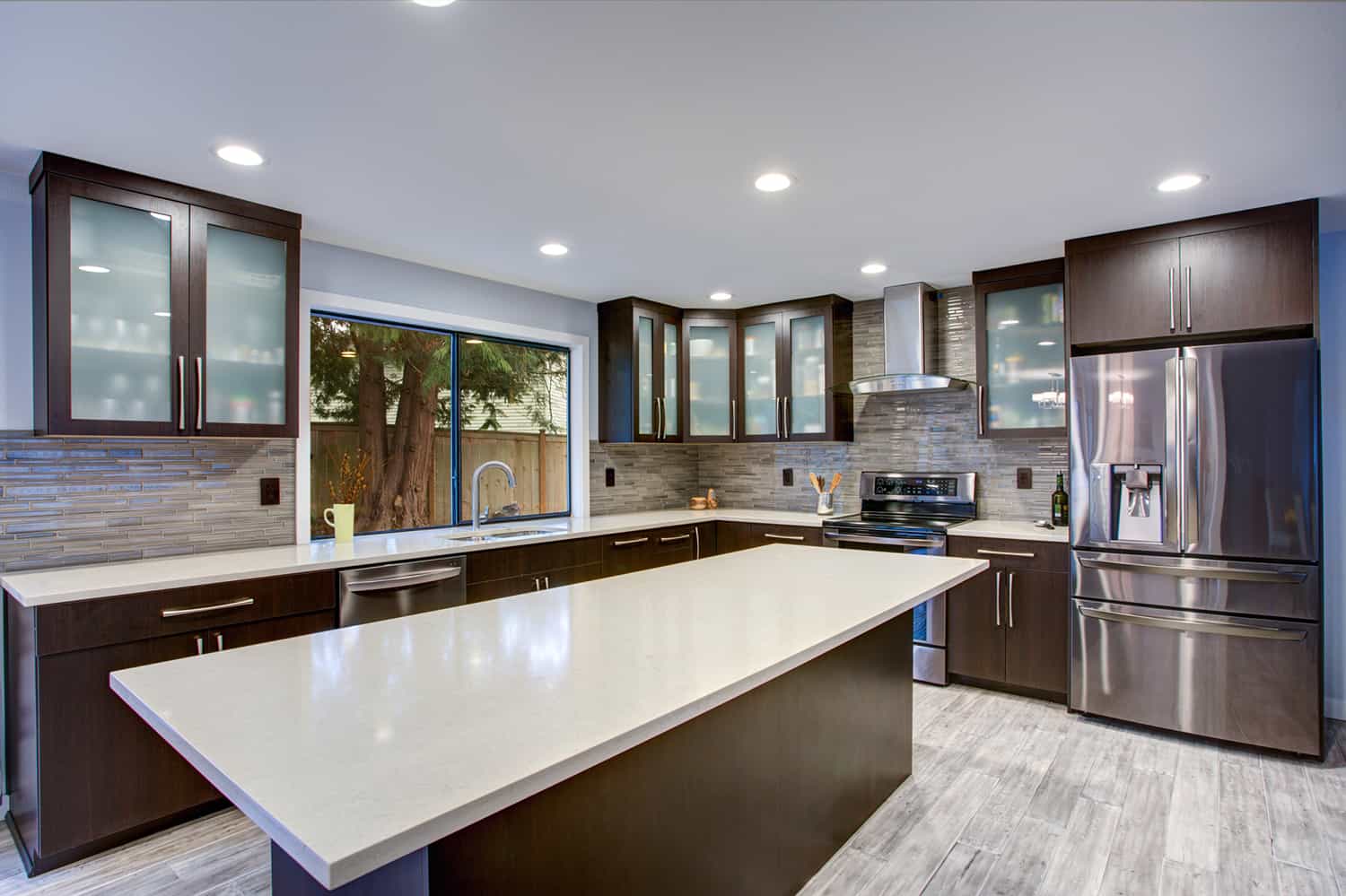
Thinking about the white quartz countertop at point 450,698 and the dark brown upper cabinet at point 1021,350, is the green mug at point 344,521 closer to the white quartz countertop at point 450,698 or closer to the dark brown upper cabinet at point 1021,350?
the white quartz countertop at point 450,698

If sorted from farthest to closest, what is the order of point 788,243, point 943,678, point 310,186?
1. point 943,678
2. point 788,243
3. point 310,186

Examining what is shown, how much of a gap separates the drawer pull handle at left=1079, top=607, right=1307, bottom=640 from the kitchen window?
311 cm

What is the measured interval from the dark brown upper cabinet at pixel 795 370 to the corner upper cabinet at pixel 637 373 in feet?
1.59

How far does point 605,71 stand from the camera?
184cm

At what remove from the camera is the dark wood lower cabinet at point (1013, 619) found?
3.48 m

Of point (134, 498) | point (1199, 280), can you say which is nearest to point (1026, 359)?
point (1199, 280)

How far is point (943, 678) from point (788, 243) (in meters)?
2.44

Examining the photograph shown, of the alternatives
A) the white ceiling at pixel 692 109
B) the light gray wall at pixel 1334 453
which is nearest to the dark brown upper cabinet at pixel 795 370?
the white ceiling at pixel 692 109

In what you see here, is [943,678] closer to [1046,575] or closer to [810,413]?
[1046,575]

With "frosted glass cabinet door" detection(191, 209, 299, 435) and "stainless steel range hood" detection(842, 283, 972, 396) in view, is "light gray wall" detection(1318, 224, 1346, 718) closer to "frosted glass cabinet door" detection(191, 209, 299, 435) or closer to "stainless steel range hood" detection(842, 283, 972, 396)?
"stainless steel range hood" detection(842, 283, 972, 396)

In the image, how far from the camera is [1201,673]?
9.93ft

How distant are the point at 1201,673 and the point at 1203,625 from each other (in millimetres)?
207

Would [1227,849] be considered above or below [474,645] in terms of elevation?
below

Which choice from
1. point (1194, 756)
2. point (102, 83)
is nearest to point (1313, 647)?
point (1194, 756)
